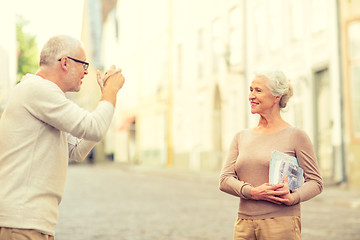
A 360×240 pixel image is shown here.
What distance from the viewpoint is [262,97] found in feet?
Result: 11.1

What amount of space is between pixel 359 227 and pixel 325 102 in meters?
10.4

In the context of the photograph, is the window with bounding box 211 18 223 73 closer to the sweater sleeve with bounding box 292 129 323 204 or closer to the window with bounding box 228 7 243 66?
the window with bounding box 228 7 243 66

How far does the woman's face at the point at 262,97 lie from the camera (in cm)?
338

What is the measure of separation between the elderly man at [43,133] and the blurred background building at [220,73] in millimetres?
1106

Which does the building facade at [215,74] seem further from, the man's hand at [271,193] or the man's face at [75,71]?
the man's face at [75,71]

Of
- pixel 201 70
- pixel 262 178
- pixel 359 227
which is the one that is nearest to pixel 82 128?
pixel 262 178

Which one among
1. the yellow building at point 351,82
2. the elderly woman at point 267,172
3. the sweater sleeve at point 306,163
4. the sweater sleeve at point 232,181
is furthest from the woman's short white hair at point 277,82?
the yellow building at point 351,82

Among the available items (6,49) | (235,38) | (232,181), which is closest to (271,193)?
(232,181)

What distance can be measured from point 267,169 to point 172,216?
291 inches

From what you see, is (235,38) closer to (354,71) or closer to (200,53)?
(200,53)

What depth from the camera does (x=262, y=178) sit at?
334 cm

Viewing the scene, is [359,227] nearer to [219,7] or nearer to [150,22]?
[219,7]

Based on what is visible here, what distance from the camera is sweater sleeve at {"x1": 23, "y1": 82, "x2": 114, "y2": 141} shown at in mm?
2748

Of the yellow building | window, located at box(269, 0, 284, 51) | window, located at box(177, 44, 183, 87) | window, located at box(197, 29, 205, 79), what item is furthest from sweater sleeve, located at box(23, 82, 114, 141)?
window, located at box(177, 44, 183, 87)
